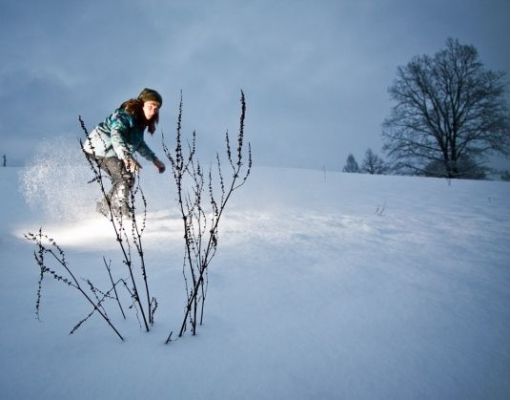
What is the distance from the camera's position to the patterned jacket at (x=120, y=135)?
3238mm

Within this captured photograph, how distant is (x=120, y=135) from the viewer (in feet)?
10.8

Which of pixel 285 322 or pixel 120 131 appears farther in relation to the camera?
pixel 120 131

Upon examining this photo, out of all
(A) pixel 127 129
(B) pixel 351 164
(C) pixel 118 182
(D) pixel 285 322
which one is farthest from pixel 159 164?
(B) pixel 351 164

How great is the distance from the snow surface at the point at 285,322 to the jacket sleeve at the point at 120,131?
914 mm

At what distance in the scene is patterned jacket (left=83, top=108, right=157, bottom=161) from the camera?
10.6ft

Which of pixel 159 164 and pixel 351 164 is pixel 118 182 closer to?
pixel 159 164

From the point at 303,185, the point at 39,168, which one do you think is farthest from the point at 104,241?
the point at 303,185

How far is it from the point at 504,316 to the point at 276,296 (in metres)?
1.21

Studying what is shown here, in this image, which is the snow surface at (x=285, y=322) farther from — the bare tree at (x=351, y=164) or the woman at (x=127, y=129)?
the bare tree at (x=351, y=164)

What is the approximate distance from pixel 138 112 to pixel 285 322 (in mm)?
3079

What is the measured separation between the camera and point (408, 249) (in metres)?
2.66

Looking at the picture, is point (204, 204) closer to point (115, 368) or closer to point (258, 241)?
point (258, 241)

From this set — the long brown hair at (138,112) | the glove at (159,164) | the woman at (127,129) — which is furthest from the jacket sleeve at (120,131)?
the glove at (159,164)

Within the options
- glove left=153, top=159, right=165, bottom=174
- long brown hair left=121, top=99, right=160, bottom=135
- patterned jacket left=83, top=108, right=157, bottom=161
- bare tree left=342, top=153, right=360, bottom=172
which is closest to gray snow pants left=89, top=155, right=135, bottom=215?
patterned jacket left=83, top=108, right=157, bottom=161
